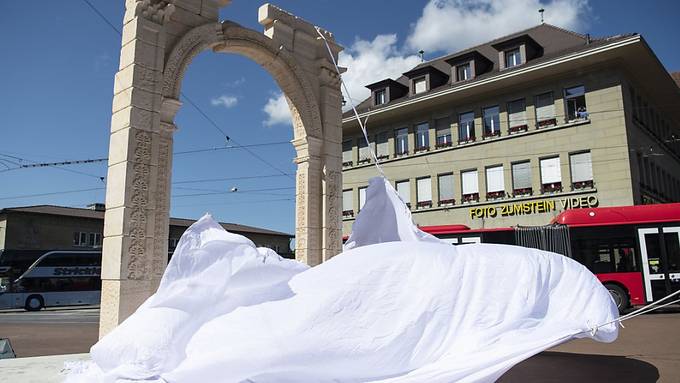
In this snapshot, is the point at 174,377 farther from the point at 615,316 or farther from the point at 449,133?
the point at 449,133

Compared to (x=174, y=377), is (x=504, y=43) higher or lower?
higher

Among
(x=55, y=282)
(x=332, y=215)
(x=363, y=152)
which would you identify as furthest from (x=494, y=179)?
(x=55, y=282)

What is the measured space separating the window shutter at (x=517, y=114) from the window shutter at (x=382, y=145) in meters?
7.64

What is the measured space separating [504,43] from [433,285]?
79.8ft

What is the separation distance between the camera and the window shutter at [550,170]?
79.2 ft

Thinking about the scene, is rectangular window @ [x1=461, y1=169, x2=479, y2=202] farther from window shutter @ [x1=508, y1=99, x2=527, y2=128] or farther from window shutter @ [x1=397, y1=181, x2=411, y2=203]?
window shutter @ [x1=397, y1=181, x2=411, y2=203]

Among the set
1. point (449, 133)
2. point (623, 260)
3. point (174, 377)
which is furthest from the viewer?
point (449, 133)

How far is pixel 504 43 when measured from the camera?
85.7ft

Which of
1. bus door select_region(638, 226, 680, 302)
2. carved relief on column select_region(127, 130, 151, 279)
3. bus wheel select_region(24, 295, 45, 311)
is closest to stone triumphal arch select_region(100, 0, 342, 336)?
carved relief on column select_region(127, 130, 151, 279)

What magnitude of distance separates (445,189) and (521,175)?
4249mm

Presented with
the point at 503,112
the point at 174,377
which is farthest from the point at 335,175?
the point at 503,112

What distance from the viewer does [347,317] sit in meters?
4.23

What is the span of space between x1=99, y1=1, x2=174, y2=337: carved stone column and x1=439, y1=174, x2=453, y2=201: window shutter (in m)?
21.1

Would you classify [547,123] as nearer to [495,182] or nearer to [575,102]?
[575,102]
